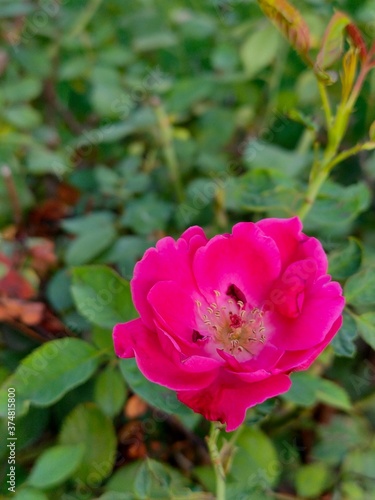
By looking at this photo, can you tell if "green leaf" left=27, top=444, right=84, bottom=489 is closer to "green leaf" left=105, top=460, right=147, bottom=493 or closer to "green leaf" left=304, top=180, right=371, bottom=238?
"green leaf" left=105, top=460, right=147, bottom=493

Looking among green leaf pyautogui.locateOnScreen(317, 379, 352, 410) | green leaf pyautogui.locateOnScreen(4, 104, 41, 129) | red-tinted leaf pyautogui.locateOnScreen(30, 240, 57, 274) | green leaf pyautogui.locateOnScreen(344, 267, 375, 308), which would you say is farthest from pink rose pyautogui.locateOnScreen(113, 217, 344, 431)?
green leaf pyautogui.locateOnScreen(4, 104, 41, 129)

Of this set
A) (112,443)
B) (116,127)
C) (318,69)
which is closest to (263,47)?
(116,127)

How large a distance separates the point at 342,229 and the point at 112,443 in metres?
0.56

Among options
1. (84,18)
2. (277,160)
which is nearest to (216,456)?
(277,160)

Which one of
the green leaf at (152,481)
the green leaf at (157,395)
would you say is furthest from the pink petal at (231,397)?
the green leaf at (152,481)

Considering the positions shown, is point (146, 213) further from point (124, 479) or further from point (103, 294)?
point (124, 479)

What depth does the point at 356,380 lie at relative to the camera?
122 centimetres

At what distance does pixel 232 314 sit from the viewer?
80 centimetres

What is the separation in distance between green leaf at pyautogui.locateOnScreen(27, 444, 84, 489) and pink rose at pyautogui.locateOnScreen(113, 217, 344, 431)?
295 mm

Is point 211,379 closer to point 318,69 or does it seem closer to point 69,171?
point 318,69

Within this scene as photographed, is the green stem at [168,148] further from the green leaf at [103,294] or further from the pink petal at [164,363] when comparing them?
the pink petal at [164,363]

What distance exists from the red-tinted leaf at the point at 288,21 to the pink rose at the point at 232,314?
22 cm

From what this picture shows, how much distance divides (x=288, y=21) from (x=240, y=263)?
29 centimetres

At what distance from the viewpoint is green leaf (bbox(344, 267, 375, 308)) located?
83 centimetres
